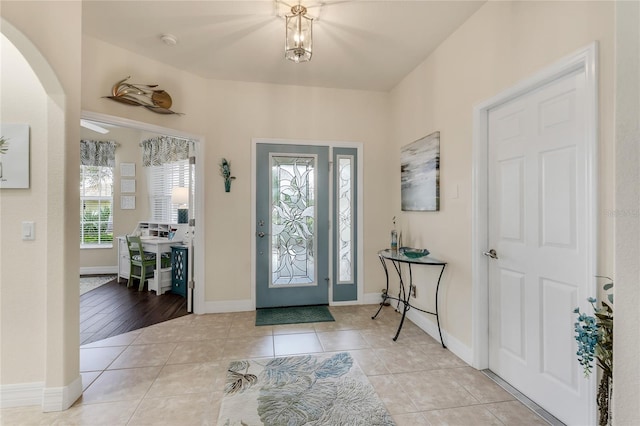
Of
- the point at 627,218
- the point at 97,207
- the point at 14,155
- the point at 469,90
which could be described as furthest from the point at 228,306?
the point at 97,207

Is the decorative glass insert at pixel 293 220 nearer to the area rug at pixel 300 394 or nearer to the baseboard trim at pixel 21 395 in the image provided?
the area rug at pixel 300 394

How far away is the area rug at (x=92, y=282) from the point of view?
4.42 metres

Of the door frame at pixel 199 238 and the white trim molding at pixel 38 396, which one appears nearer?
the white trim molding at pixel 38 396

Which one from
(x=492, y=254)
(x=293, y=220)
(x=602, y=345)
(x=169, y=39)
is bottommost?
(x=602, y=345)

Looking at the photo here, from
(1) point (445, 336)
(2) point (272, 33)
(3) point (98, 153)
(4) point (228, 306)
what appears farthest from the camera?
(3) point (98, 153)

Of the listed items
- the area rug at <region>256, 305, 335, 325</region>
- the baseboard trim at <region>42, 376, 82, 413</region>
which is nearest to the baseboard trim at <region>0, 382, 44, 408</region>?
the baseboard trim at <region>42, 376, 82, 413</region>

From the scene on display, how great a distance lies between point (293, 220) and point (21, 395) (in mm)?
2632

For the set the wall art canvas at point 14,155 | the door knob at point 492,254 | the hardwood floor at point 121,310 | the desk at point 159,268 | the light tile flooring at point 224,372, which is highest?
the wall art canvas at point 14,155

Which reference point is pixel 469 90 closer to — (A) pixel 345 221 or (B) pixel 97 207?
(A) pixel 345 221

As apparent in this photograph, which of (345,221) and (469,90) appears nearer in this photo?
(469,90)

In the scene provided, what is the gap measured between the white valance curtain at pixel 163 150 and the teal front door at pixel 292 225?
227 centimetres

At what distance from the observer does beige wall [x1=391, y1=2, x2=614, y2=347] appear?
54.8 inches

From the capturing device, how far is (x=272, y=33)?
8.20ft

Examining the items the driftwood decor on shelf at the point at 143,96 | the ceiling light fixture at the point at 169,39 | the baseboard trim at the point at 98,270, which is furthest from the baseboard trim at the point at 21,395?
the baseboard trim at the point at 98,270
